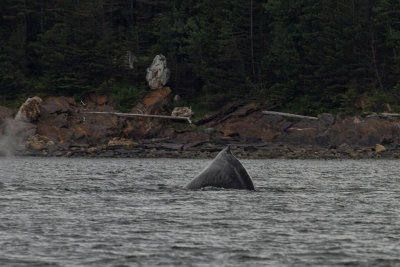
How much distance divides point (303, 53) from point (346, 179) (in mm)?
41055

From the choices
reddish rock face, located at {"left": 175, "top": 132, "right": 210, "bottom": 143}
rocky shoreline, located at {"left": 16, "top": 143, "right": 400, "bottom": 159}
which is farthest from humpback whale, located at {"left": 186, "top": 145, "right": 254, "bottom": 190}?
reddish rock face, located at {"left": 175, "top": 132, "right": 210, "bottom": 143}

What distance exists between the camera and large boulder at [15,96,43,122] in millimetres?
61688

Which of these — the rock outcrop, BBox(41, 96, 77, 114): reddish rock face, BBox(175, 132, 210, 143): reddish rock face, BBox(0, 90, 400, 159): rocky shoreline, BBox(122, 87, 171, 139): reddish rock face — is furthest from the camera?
the rock outcrop

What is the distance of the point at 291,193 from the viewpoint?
25047 millimetres

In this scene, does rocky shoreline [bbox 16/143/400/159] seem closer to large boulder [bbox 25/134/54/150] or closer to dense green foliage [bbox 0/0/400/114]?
large boulder [bbox 25/134/54/150]

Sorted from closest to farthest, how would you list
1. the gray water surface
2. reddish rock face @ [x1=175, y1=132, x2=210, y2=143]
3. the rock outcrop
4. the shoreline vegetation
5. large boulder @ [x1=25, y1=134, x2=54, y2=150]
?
the gray water surface, large boulder @ [x1=25, y1=134, x2=54, y2=150], the shoreline vegetation, reddish rock face @ [x1=175, y1=132, x2=210, y2=143], the rock outcrop

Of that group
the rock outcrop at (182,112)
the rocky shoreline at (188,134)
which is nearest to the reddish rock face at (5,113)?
the rocky shoreline at (188,134)

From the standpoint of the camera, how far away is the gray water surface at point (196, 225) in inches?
502

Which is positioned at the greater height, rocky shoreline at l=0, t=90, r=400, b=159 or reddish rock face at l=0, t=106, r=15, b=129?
reddish rock face at l=0, t=106, r=15, b=129

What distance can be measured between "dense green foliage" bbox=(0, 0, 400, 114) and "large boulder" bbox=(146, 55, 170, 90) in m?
1.15

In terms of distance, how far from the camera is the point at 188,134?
206 ft

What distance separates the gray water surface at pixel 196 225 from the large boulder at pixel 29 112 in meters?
33.9

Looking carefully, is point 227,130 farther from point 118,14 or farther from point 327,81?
point 118,14

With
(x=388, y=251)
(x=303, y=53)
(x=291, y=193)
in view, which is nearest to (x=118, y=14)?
(x=303, y=53)
